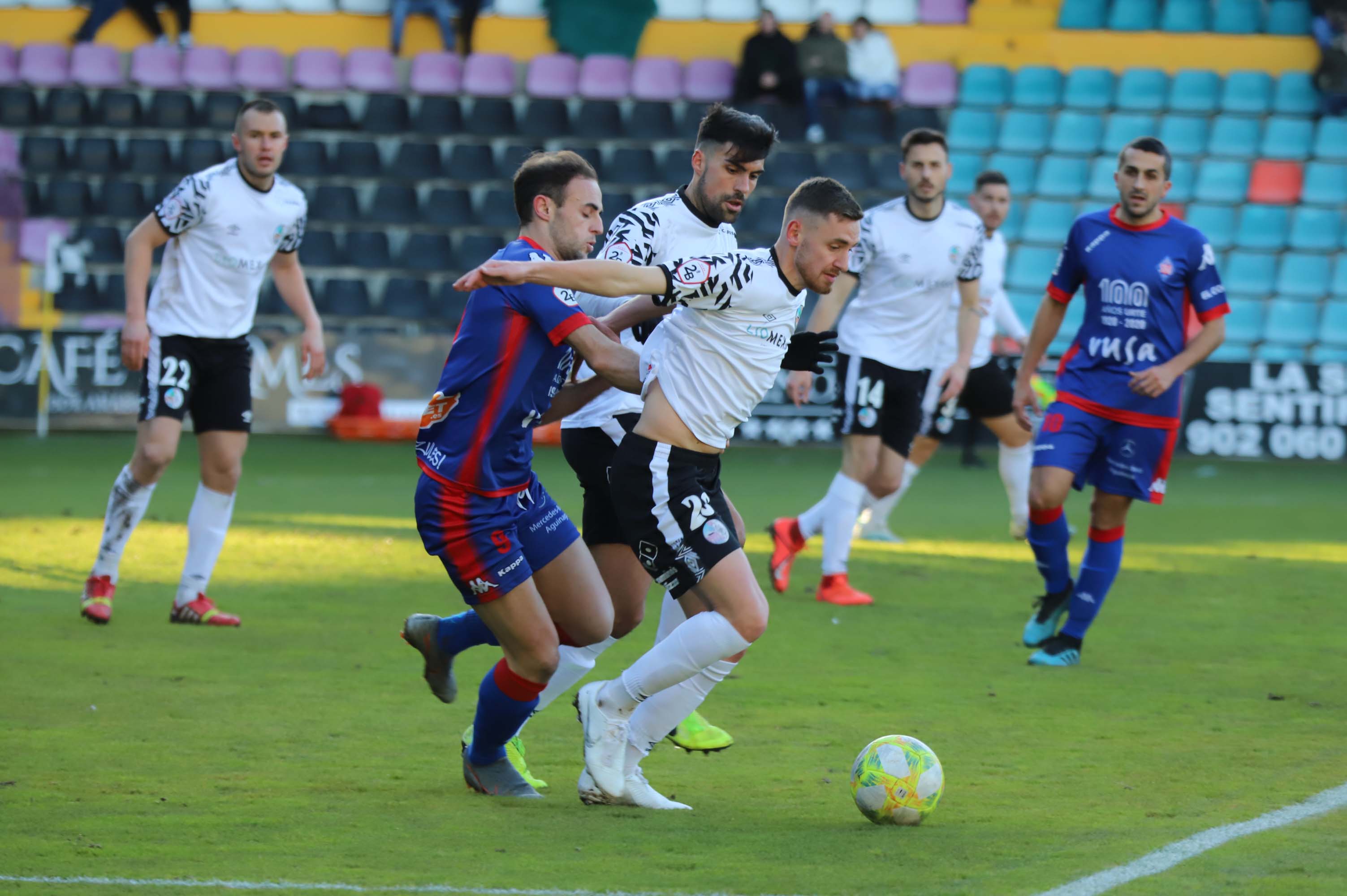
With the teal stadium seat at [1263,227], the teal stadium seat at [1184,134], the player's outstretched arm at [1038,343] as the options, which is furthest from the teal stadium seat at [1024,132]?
the player's outstretched arm at [1038,343]

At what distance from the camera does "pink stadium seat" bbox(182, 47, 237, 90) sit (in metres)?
21.4

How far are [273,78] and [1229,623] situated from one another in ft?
53.4

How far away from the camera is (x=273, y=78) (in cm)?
2145

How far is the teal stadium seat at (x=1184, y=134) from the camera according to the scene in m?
20.7

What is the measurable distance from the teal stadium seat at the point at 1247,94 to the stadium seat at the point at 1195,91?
0.12 m

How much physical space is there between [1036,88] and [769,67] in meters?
3.69

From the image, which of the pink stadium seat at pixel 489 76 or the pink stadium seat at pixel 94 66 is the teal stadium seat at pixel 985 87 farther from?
the pink stadium seat at pixel 94 66

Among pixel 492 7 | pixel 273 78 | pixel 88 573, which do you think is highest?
pixel 492 7

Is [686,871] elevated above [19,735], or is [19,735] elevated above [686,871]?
[686,871]

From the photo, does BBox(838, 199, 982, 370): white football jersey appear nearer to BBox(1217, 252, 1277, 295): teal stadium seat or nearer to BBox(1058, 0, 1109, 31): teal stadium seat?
BBox(1217, 252, 1277, 295): teal stadium seat

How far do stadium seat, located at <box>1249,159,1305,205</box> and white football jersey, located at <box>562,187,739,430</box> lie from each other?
16353mm

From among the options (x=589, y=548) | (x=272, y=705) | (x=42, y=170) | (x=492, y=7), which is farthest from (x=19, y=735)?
(x=492, y=7)

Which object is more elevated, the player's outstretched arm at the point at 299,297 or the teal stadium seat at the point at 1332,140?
the teal stadium seat at the point at 1332,140

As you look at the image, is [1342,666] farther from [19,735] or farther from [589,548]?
[19,735]
